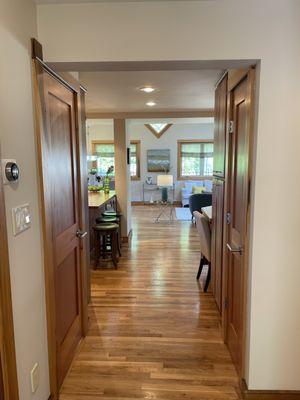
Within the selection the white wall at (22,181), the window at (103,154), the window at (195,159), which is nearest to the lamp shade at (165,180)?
the window at (195,159)

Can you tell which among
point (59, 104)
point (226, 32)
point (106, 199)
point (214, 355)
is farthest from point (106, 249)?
point (226, 32)

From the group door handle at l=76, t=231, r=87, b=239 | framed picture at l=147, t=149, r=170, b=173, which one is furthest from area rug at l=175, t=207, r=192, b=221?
door handle at l=76, t=231, r=87, b=239

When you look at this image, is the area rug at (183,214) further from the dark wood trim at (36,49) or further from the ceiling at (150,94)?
the dark wood trim at (36,49)

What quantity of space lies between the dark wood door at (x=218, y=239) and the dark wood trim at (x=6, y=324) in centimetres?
186

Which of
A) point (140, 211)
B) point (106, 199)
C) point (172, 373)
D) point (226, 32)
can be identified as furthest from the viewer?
point (140, 211)

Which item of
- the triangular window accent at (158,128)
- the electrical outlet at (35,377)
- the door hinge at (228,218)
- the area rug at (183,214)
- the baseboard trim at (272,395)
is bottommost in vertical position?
the baseboard trim at (272,395)

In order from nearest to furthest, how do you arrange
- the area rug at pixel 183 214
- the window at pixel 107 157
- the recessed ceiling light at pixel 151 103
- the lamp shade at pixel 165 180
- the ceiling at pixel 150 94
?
the ceiling at pixel 150 94
the recessed ceiling light at pixel 151 103
the lamp shade at pixel 165 180
the area rug at pixel 183 214
the window at pixel 107 157

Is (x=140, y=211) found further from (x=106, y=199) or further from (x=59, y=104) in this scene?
(x=59, y=104)

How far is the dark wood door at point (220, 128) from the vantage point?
261cm

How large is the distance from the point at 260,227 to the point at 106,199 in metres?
3.39

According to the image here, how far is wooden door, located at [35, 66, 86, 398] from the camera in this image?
1.75 meters

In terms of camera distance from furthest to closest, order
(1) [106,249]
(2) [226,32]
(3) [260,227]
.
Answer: (1) [106,249] → (3) [260,227] → (2) [226,32]

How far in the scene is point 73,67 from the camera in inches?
70.4

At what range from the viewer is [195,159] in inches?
396
